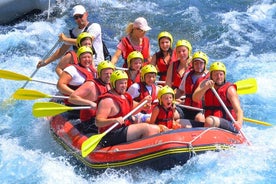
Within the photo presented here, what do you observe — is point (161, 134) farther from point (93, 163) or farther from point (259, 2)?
point (259, 2)

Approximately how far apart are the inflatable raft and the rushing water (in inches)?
4.1

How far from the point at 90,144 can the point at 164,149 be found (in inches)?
33.4

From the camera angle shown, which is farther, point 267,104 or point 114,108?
point 267,104

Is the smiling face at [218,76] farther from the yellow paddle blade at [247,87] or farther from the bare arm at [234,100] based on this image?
the yellow paddle blade at [247,87]

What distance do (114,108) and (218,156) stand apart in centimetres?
133

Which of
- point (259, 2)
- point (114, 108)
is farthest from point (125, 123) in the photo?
point (259, 2)

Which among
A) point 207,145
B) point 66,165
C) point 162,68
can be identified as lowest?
point 66,165

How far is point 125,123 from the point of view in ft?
21.6

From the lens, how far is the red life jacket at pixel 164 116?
6.53 meters

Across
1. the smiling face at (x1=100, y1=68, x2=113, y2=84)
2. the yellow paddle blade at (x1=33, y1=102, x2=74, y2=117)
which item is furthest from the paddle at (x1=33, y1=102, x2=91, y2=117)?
the smiling face at (x1=100, y1=68, x2=113, y2=84)

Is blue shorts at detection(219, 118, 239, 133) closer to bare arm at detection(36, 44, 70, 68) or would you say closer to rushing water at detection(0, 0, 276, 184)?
rushing water at detection(0, 0, 276, 184)

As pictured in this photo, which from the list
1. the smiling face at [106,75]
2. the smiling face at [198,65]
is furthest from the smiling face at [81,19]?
the smiling face at [198,65]

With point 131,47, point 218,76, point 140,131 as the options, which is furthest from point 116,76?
point 131,47

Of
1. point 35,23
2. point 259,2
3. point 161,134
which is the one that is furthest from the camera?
point 259,2
